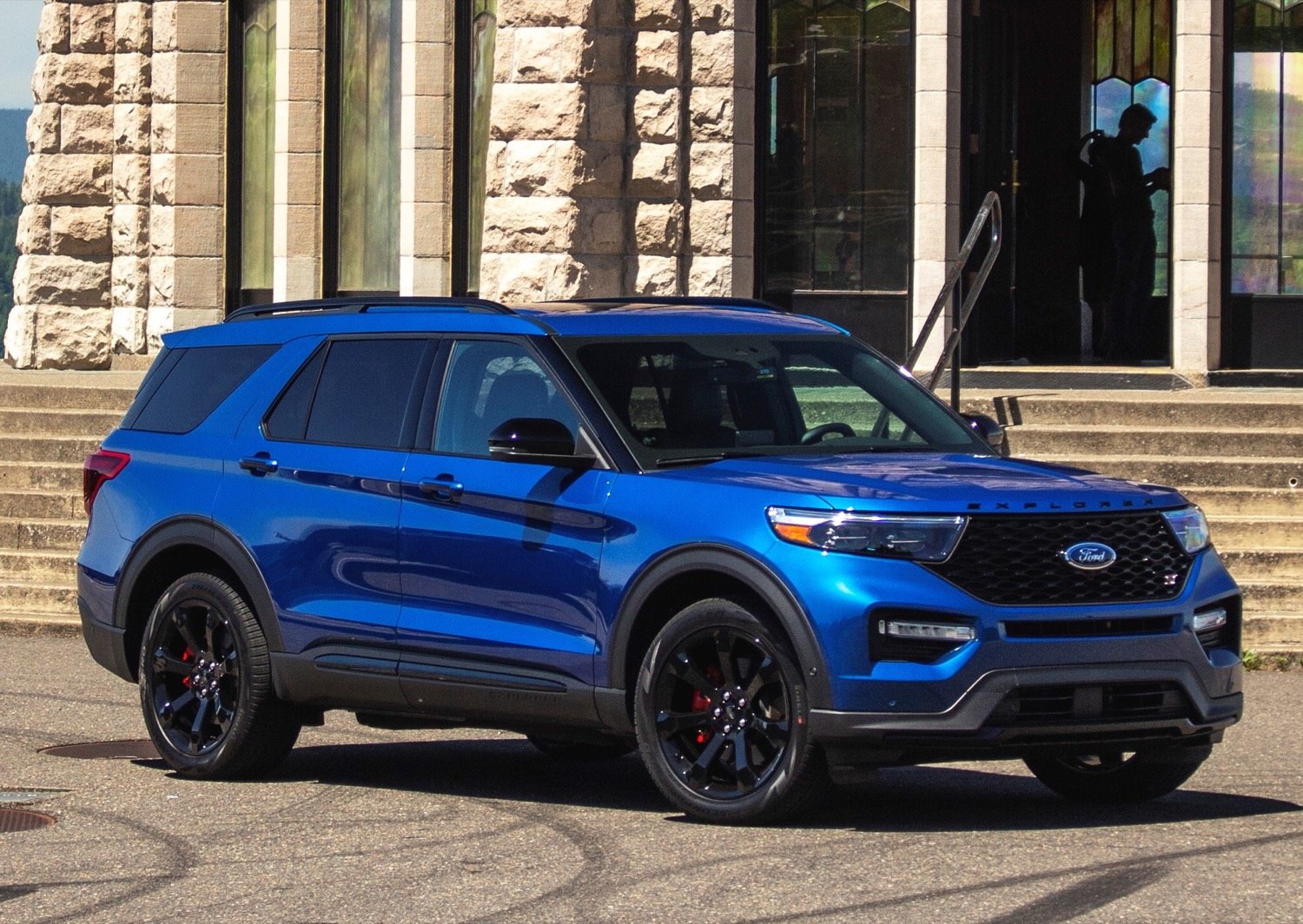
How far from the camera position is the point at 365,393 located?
29.4 ft

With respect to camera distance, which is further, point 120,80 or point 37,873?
point 120,80

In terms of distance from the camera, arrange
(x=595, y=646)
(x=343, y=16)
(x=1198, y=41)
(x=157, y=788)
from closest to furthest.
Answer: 1. (x=595, y=646)
2. (x=157, y=788)
3. (x=1198, y=41)
4. (x=343, y=16)

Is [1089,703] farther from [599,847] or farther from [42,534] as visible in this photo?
[42,534]

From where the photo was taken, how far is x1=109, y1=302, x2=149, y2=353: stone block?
65.7 feet

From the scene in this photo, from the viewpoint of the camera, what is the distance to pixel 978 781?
898 centimetres

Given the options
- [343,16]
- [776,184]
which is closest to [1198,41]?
[776,184]

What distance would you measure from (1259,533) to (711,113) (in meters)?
5.35

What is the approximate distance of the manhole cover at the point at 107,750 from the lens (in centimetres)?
970

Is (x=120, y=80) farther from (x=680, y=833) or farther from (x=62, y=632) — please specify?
(x=680, y=833)

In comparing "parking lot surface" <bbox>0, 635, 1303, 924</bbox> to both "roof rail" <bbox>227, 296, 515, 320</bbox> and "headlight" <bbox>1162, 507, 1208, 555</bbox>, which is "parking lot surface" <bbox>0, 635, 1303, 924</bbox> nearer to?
"headlight" <bbox>1162, 507, 1208, 555</bbox>

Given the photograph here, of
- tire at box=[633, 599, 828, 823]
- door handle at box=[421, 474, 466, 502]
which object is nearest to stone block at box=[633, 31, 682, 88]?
door handle at box=[421, 474, 466, 502]

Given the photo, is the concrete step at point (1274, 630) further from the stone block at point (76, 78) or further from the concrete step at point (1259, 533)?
the stone block at point (76, 78)

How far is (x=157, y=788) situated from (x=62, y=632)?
5466 millimetres

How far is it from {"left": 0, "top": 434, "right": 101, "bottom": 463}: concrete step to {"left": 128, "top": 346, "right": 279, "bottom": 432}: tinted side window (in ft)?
21.9
